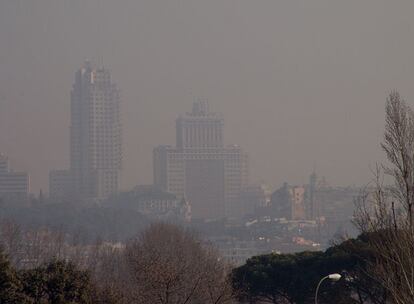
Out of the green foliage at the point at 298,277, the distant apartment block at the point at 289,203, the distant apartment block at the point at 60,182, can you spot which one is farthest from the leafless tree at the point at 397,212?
the distant apartment block at the point at 60,182

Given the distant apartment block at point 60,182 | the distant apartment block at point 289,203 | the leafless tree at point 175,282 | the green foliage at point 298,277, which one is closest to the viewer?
the leafless tree at point 175,282

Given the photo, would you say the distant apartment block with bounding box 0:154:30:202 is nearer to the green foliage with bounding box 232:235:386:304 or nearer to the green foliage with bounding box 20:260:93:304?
the green foliage with bounding box 232:235:386:304

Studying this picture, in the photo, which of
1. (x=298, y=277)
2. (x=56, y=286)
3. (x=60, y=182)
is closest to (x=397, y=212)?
(x=56, y=286)

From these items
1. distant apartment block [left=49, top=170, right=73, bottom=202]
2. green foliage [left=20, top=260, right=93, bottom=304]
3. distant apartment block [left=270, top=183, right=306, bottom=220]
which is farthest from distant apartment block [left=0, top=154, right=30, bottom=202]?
green foliage [left=20, top=260, right=93, bottom=304]

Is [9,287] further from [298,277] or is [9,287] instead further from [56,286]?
[298,277]

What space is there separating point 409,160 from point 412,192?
575 millimetres

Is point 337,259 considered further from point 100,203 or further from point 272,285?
point 100,203

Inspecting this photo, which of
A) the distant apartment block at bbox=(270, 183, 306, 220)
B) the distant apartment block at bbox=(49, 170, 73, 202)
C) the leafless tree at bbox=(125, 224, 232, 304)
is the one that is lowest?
the leafless tree at bbox=(125, 224, 232, 304)

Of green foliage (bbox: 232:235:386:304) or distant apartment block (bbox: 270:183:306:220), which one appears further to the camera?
distant apartment block (bbox: 270:183:306:220)

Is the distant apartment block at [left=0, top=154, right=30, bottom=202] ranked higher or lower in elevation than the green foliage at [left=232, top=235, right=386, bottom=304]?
higher

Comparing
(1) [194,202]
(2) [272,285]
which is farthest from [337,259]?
(1) [194,202]

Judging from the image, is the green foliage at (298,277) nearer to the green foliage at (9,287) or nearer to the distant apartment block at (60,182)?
the green foliage at (9,287)

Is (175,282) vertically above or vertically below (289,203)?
below

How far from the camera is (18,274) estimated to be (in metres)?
26.3
